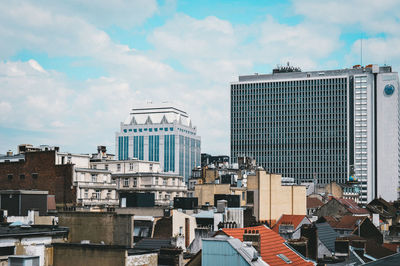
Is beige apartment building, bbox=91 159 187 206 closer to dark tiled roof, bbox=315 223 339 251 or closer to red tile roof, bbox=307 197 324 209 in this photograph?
red tile roof, bbox=307 197 324 209

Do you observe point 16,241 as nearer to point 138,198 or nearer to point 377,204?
point 138,198

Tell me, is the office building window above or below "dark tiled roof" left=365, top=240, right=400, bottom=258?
above

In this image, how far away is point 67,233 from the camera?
103 feet

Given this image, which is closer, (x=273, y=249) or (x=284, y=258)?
(x=284, y=258)

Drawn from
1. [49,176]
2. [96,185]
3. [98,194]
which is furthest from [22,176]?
[98,194]

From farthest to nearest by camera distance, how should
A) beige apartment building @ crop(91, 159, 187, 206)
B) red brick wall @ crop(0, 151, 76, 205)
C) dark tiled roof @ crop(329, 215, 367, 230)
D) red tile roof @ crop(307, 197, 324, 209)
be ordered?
red tile roof @ crop(307, 197, 324, 209), beige apartment building @ crop(91, 159, 187, 206), red brick wall @ crop(0, 151, 76, 205), dark tiled roof @ crop(329, 215, 367, 230)

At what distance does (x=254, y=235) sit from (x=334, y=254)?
55.4 feet

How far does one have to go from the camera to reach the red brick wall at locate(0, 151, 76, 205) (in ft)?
289

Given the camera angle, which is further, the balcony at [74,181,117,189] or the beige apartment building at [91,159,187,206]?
the beige apartment building at [91,159,187,206]

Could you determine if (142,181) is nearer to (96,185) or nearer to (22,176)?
(96,185)

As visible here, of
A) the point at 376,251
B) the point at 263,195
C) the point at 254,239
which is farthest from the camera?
the point at 263,195

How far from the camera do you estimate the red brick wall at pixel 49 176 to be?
88188mm

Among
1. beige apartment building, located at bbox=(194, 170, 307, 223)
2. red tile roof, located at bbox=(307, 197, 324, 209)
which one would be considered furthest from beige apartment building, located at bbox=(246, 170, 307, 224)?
red tile roof, located at bbox=(307, 197, 324, 209)

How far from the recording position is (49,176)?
88.2m
